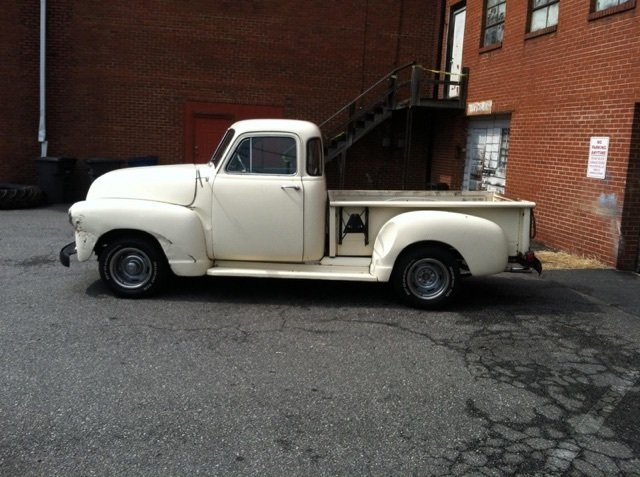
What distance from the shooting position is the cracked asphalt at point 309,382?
352 centimetres

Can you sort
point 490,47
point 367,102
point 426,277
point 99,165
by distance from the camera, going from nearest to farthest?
point 426,277, point 490,47, point 99,165, point 367,102

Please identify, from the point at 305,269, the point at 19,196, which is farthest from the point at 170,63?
the point at 305,269

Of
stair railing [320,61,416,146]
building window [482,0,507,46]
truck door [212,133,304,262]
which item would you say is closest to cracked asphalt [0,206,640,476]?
truck door [212,133,304,262]

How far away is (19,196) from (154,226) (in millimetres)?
8788

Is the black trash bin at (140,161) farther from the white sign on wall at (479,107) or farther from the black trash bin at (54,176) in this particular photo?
the white sign on wall at (479,107)

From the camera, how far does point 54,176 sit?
1462 cm

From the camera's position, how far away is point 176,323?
5.84 m

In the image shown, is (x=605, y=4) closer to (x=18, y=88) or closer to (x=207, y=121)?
(x=207, y=121)

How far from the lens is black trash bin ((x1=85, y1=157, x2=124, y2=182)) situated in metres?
14.5

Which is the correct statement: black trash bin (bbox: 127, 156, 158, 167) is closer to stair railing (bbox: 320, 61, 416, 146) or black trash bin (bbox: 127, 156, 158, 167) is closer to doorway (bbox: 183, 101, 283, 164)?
doorway (bbox: 183, 101, 283, 164)

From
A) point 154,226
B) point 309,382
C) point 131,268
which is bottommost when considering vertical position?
point 309,382

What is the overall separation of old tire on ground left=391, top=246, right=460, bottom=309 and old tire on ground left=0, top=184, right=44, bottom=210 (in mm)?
10333

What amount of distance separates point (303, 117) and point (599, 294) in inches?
399

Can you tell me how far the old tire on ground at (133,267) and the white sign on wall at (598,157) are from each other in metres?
6.67
